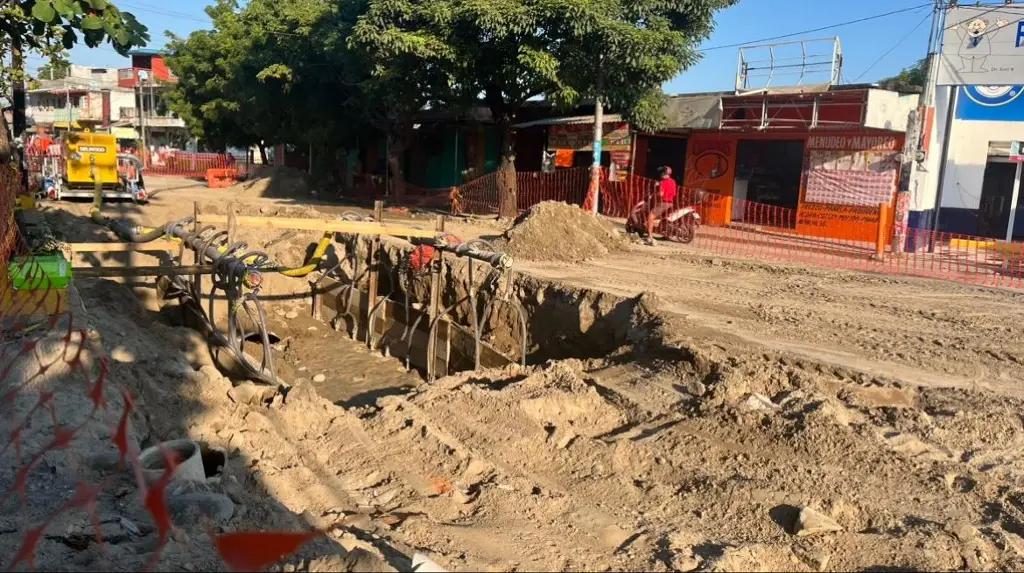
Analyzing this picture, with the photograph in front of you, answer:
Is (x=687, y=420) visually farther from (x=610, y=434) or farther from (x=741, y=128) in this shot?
(x=741, y=128)

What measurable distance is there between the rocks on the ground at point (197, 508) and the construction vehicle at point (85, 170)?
1852cm

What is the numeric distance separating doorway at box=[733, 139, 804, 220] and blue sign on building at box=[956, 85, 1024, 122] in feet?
11.8

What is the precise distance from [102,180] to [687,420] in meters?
18.8

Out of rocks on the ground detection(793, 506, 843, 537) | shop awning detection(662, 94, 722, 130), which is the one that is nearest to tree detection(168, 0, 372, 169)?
shop awning detection(662, 94, 722, 130)

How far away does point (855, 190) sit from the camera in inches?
635

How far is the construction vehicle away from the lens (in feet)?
64.3

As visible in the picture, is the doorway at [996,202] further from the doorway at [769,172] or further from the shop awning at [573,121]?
the shop awning at [573,121]

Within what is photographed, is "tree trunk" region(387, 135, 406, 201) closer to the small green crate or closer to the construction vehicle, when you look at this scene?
the construction vehicle

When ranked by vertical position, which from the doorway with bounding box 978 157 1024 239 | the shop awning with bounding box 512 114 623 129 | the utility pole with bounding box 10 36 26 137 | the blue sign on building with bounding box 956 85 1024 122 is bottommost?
the doorway with bounding box 978 157 1024 239

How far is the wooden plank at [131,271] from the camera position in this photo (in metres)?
7.62

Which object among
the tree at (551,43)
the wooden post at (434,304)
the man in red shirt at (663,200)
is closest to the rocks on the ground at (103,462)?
the wooden post at (434,304)

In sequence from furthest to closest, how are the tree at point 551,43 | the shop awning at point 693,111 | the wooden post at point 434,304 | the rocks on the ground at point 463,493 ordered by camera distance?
the shop awning at point 693,111 < the tree at point 551,43 < the wooden post at point 434,304 < the rocks on the ground at point 463,493

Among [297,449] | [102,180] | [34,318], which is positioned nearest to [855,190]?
[297,449]

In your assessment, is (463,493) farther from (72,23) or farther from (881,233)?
(881,233)
